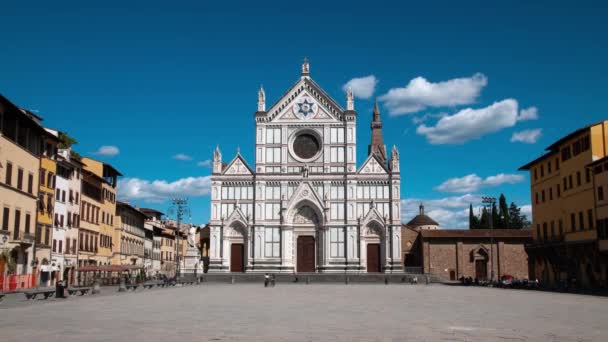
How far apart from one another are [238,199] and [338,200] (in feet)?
36.9

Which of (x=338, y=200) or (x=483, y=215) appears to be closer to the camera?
(x=338, y=200)

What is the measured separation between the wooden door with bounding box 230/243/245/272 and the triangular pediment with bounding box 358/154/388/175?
52.3 feet

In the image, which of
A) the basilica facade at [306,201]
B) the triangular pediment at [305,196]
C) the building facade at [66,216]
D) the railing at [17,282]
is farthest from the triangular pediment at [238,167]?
the railing at [17,282]

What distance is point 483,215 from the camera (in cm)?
10212

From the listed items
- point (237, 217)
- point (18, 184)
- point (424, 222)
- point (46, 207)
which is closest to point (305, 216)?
point (237, 217)

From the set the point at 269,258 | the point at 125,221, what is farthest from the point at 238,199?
the point at 125,221

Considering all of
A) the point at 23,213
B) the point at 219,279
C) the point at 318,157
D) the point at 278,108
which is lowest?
the point at 219,279

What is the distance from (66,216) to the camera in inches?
2026

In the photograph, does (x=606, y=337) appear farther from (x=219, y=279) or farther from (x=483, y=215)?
(x=483, y=215)

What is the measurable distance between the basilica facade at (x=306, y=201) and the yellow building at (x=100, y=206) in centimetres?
1093

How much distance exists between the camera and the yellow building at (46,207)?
45.6 metres

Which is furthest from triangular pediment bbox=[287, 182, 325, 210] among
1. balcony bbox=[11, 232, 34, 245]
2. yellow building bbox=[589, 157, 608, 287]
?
balcony bbox=[11, 232, 34, 245]

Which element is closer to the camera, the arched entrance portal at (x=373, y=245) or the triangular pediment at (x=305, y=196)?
the arched entrance portal at (x=373, y=245)

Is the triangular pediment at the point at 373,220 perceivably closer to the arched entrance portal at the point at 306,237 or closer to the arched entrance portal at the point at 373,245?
the arched entrance portal at the point at 373,245
